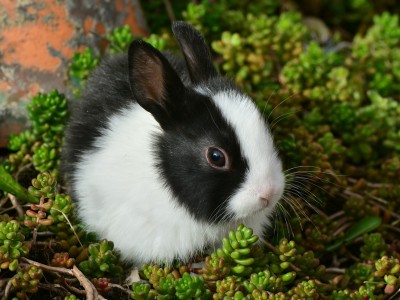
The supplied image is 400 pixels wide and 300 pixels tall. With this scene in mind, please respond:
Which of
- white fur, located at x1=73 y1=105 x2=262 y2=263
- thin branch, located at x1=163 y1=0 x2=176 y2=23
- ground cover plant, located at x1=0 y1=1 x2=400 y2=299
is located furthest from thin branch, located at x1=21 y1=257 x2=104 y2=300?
thin branch, located at x1=163 y1=0 x2=176 y2=23

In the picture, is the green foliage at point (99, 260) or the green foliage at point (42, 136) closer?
the green foliage at point (99, 260)

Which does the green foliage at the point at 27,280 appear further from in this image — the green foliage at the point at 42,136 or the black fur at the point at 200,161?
the green foliage at the point at 42,136

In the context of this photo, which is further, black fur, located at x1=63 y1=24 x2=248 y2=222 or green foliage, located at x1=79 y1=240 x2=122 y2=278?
green foliage, located at x1=79 y1=240 x2=122 y2=278

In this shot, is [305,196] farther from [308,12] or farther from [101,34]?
[308,12]

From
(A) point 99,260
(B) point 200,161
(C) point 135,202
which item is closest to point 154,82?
(B) point 200,161

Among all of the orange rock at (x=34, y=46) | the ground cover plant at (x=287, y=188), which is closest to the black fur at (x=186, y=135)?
the ground cover plant at (x=287, y=188)

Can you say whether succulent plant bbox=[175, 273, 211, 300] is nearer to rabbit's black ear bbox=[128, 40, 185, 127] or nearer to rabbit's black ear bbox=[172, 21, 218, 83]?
rabbit's black ear bbox=[128, 40, 185, 127]

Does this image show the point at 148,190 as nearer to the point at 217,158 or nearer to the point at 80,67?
the point at 217,158
